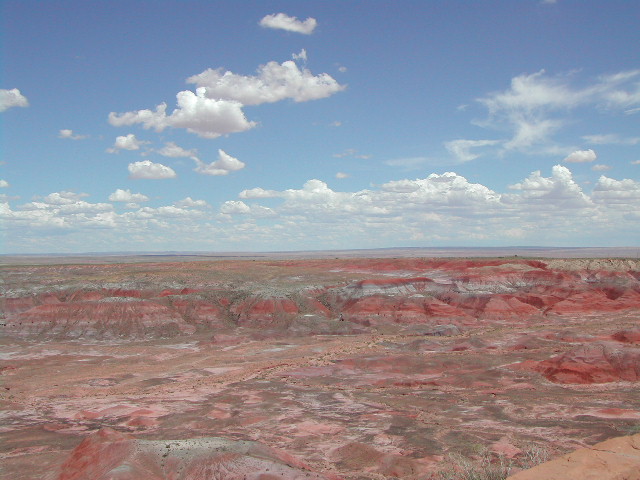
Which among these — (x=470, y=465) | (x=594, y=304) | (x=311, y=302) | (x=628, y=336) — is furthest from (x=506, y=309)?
(x=470, y=465)

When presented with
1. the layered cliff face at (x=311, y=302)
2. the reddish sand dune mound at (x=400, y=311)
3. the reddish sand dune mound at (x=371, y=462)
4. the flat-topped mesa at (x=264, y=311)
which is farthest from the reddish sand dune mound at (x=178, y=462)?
the reddish sand dune mound at (x=400, y=311)

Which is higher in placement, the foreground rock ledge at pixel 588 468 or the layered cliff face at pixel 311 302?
the foreground rock ledge at pixel 588 468

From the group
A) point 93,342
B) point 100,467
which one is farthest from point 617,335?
point 93,342

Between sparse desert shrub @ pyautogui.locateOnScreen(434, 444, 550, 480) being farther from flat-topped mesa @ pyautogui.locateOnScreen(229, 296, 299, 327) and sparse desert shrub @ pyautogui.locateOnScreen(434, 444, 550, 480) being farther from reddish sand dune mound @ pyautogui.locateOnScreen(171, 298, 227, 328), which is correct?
reddish sand dune mound @ pyautogui.locateOnScreen(171, 298, 227, 328)

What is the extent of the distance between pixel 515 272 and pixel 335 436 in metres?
Result: 79.0

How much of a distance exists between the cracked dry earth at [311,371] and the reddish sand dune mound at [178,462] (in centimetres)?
8

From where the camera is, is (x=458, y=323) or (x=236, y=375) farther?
(x=458, y=323)

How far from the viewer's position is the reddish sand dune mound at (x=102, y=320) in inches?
2985

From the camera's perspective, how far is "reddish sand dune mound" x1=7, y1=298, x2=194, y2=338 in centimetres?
7581

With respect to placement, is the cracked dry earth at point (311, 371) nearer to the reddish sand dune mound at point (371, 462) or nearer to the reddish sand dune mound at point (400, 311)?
the reddish sand dune mound at point (371, 462)

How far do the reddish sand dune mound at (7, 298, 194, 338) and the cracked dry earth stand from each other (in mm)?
273

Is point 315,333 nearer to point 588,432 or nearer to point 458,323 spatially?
point 458,323

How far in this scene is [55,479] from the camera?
21.3 meters

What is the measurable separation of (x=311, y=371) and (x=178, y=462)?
31428 mm
